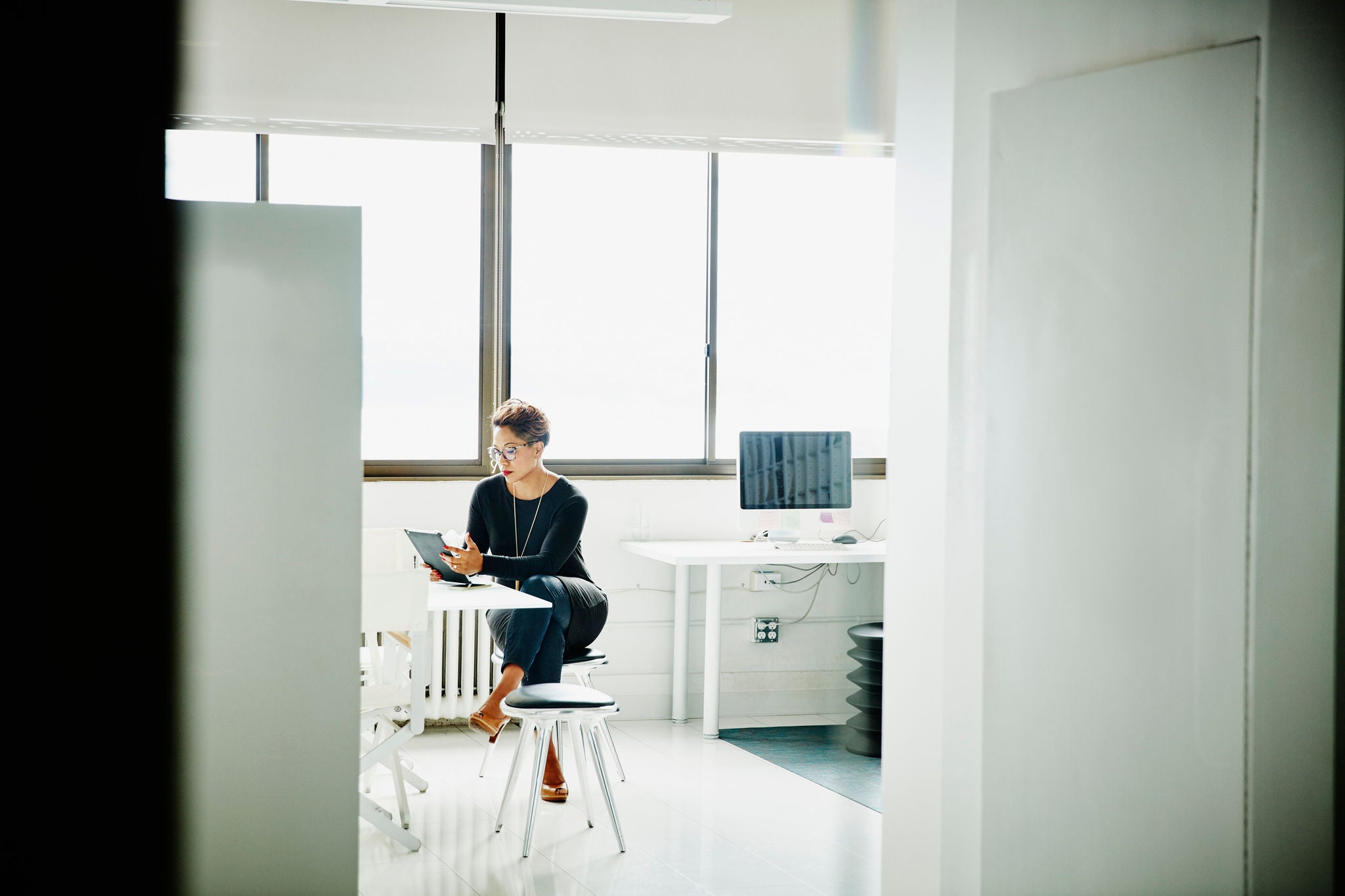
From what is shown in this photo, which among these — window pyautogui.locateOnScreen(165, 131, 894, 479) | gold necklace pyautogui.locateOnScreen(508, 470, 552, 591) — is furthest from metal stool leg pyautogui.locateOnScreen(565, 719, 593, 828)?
window pyautogui.locateOnScreen(165, 131, 894, 479)

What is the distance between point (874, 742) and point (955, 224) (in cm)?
272

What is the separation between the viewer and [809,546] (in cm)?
496

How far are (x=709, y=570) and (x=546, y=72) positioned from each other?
2.15 m

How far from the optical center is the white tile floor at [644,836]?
3.12 m

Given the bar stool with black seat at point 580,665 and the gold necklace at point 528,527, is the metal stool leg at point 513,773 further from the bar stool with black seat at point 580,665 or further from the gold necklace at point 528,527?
the gold necklace at point 528,527

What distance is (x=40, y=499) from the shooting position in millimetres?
2070

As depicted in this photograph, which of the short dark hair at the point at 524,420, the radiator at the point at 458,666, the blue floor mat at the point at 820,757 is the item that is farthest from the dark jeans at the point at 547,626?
the blue floor mat at the point at 820,757

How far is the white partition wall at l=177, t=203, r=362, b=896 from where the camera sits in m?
2.17

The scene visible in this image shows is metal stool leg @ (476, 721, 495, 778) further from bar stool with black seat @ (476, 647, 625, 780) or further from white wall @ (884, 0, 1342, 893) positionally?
white wall @ (884, 0, 1342, 893)

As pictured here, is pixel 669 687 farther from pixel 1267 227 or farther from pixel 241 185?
pixel 1267 227

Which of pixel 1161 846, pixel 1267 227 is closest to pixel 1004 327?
pixel 1267 227

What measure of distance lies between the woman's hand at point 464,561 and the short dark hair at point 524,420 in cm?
48

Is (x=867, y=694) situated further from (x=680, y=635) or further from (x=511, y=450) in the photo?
(x=511, y=450)

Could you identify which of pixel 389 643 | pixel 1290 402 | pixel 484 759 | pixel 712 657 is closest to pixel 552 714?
pixel 389 643
